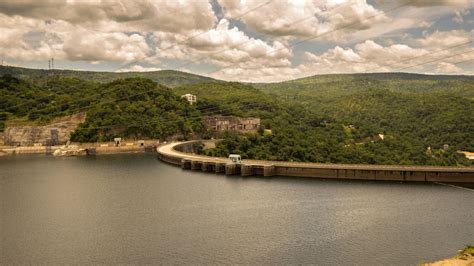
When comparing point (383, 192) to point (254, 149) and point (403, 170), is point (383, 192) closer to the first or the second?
point (403, 170)

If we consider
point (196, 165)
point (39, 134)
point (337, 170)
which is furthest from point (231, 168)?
point (39, 134)

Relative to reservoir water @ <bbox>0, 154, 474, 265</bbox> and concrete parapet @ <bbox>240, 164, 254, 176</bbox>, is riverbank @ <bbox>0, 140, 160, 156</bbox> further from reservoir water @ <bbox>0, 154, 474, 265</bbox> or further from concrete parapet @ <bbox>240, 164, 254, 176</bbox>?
concrete parapet @ <bbox>240, 164, 254, 176</bbox>

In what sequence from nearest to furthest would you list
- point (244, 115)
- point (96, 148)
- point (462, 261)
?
point (462, 261), point (96, 148), point (244, 115)

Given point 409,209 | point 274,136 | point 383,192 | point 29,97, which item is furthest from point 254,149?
Result: point 29,97

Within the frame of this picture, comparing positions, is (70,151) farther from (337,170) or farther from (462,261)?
(462,261)

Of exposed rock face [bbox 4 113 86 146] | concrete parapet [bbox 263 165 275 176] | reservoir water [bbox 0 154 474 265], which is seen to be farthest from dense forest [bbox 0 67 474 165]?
reservoir water [bbox 0 154 474 265]
